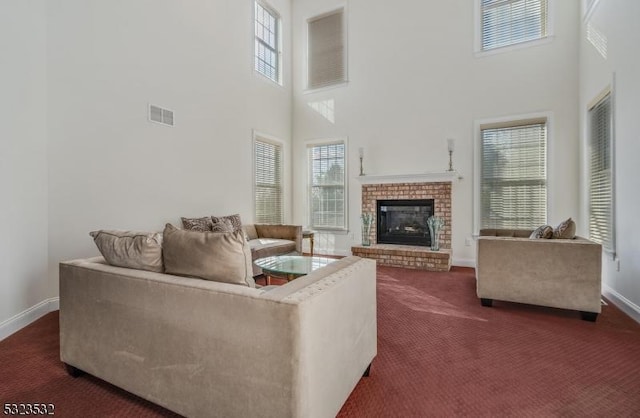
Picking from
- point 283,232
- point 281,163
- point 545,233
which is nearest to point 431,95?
point 281,163

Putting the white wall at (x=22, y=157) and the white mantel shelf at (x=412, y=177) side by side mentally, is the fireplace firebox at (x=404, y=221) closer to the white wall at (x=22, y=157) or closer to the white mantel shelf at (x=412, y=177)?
the white mantel shelf at (x=412, y=177)

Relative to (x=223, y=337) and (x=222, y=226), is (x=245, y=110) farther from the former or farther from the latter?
(x=223, y=337)

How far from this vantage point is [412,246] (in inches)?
208

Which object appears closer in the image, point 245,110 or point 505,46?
point 505,46

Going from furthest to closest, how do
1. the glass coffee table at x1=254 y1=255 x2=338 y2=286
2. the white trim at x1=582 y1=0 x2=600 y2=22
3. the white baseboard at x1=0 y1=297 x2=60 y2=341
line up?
1. the white trim at x1=582 y1=0 x2=600 y2=22
2. the glass coffee table at x1=254 y1=255 x2=338 y2=286
3. the white baseboard at x1=0 y1=297 x2=60 y2=341

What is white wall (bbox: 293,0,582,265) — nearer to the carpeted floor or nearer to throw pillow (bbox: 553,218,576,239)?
throw pillow (bbox: 553,218,576,239)

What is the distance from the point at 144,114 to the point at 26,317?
2326 millimetres

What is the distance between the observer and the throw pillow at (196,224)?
3879mm

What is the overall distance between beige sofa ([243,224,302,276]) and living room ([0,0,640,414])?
521 mm

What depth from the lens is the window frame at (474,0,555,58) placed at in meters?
4.49

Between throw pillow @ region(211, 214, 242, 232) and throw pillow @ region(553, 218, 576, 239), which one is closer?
throw pillow @ region(553, 218, 576, 239)

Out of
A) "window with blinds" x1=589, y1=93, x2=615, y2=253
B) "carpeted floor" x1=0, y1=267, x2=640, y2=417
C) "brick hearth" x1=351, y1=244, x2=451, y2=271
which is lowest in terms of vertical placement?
"carpeted floor" x1=0, y1=267, x2=640, y2=417

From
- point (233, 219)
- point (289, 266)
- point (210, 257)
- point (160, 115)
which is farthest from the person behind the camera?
point (233, 219)

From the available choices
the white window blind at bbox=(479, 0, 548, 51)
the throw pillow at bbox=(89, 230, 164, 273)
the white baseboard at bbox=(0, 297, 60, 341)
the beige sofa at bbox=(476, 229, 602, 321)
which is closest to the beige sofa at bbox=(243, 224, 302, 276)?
the white baseboard at bbox=(0, 297, 60, 341)
